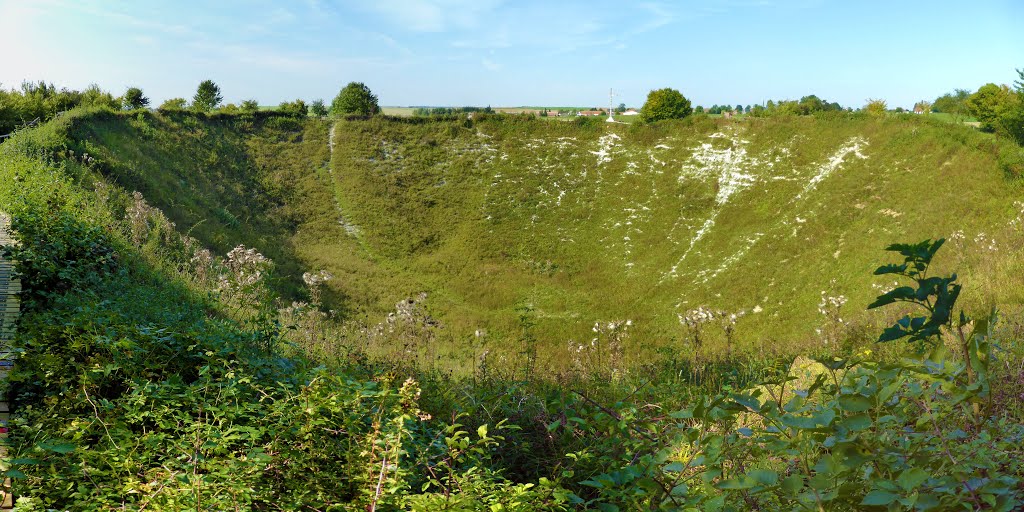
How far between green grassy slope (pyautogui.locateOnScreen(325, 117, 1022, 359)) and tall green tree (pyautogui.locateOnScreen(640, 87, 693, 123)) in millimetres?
1206

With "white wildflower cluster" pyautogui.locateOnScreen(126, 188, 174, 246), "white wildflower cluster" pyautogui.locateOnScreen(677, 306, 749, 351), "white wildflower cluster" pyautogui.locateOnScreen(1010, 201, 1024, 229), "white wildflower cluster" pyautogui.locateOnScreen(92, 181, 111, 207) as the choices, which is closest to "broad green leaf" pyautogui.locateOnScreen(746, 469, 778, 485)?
"white wildflower cluster" pyautogui.locateOnScreen(677, 306, 749, 351)

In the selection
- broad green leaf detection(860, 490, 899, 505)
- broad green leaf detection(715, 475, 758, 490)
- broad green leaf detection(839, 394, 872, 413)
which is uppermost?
broad green leaf detection(839, 394, 872, 413)

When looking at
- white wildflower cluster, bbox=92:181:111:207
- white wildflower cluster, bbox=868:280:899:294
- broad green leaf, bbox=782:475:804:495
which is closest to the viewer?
broad green leaf, bbox=782:475:804:495

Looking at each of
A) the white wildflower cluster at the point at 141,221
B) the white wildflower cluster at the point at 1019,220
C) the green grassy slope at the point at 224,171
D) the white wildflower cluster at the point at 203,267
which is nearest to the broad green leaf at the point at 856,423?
the white wildflower cluster at the point at 203,267

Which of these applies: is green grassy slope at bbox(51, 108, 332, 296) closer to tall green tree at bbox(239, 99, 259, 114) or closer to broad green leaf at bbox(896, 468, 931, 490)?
tall green tree at bbox(239, 99, 259, 114)

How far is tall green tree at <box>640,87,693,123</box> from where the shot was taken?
33.1 metres

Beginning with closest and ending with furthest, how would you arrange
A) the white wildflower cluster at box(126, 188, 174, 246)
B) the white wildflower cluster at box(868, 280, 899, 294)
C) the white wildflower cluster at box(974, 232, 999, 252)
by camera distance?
the white wildflower cluster at box(126, 188, 174, 246) < the white wildflower cluster at box(974, 232, 999, 252) < the white wildflower cluster at box(868, 280, 899, 294)

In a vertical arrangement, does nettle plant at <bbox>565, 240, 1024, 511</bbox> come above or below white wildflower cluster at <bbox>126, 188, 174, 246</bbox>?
above

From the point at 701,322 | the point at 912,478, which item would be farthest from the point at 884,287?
the point at 912,478

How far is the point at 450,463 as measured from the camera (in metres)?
3.36

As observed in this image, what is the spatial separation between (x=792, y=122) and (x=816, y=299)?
15.2 meters

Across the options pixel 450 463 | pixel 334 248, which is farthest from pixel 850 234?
pixel 450 463

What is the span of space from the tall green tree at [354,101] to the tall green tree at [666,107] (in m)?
15.8

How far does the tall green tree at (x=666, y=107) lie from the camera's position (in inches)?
1304
